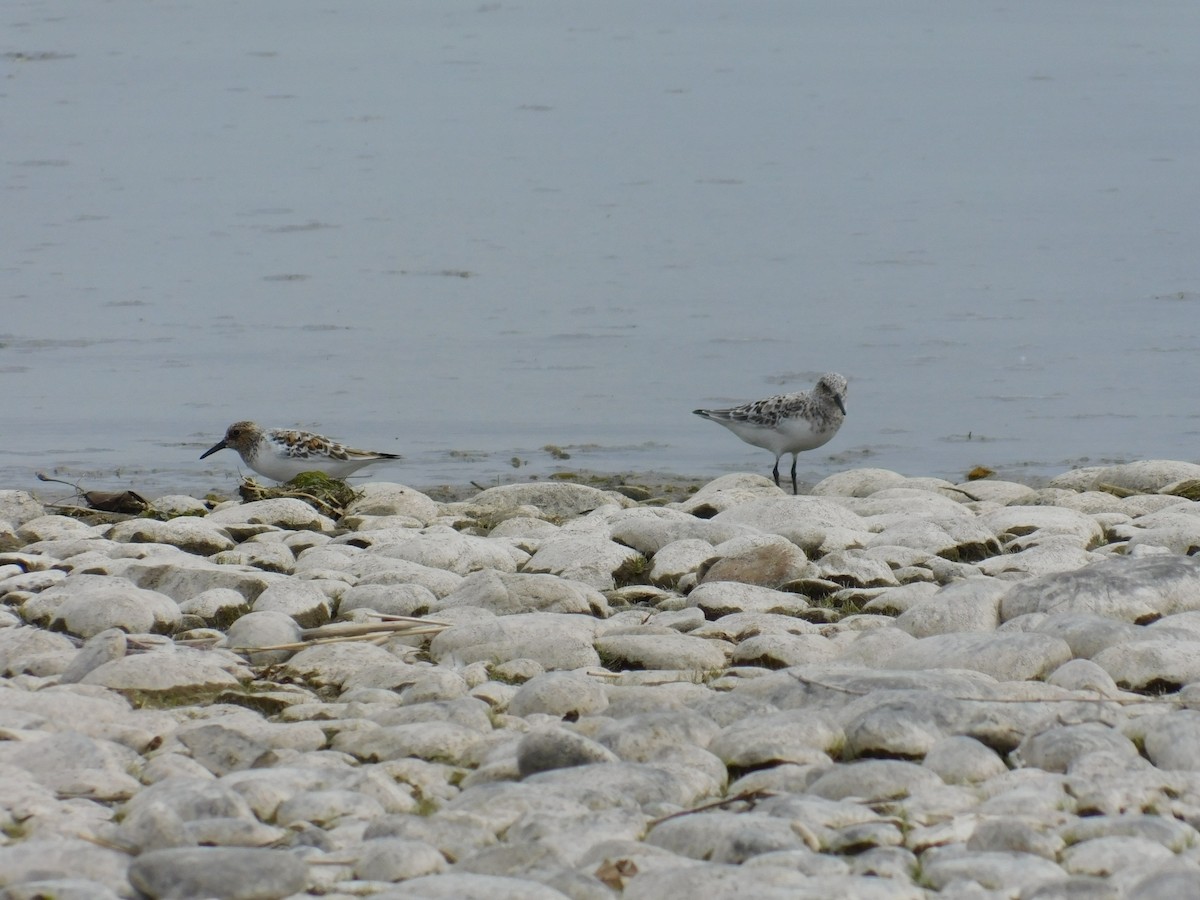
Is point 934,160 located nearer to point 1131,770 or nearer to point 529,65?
point 529,65

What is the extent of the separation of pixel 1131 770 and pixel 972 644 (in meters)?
1.19

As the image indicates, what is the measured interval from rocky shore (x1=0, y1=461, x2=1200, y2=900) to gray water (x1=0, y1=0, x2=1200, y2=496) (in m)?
3.90

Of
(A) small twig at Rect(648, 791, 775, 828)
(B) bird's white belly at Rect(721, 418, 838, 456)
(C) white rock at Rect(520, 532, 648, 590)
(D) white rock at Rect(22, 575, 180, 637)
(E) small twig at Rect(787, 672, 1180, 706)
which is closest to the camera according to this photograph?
(A) small twig at Rect(648, 791, 775, 828)

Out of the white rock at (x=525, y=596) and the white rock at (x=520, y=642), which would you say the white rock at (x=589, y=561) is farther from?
the white rock at (x=520, y=642)

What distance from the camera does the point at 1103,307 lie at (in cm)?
1525

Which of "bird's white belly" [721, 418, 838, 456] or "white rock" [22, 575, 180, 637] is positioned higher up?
"white rock" [22, 575, 180, 637]

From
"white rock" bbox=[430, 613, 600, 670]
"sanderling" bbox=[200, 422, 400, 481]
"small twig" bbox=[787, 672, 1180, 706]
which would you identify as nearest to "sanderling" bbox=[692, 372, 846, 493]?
"sanderling" bbox=[200, 422, 400, 481]

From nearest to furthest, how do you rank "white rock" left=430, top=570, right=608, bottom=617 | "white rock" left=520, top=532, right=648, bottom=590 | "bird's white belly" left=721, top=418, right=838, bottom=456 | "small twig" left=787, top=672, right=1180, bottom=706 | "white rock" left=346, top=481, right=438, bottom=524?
"small twig" left=787, top=672, right=1180, bottom=706
"white rock" left=430, top=570, right=608, bottom=617
"white rock" left=520, top=532, right=648, bottom=590
"white rock" left=346, top=481, right=438, bottom=524
"bird's white belly" left=721, top=418, right=838, bottom=456

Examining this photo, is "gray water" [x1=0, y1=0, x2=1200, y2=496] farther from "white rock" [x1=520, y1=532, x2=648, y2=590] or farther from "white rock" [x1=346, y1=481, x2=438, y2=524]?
"white rock" [x1=520, y1=532, x2=648, y2=590]

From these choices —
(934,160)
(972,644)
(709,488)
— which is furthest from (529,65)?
(972,644)

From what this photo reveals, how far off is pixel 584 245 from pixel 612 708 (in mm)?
12646

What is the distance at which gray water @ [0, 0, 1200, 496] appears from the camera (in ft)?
40.9

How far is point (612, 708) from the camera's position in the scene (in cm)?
515

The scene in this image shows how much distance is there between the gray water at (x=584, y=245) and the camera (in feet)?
40.9
